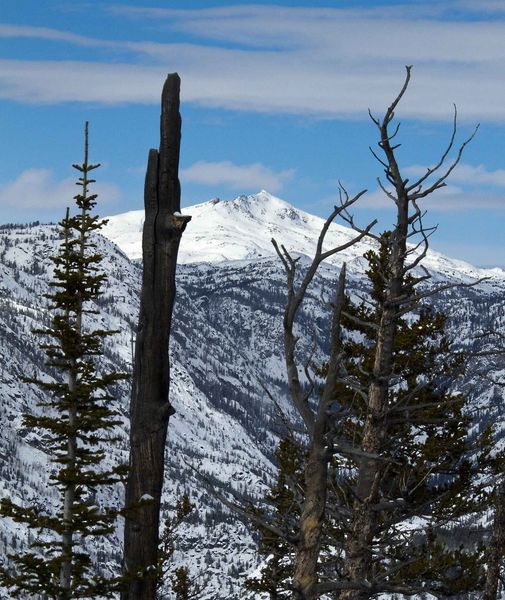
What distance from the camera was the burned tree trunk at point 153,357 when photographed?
8664mm

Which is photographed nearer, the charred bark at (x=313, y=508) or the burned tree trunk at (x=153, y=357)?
the charred bark at (x=313, y=508)

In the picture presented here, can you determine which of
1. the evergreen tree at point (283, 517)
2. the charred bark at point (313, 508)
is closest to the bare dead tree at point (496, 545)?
the evergreen tree at point (283, 517)

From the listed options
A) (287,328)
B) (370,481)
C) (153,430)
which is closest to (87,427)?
(370,481)

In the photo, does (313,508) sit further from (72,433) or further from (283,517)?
(72,433)

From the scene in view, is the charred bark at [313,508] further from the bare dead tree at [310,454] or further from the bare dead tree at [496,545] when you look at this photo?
the bare dead tree at [496,545]

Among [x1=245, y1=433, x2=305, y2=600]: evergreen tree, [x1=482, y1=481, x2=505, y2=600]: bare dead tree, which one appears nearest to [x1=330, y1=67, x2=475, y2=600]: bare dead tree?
[x1=245, y1=433, x2=305, y2=600]: evergreen tree

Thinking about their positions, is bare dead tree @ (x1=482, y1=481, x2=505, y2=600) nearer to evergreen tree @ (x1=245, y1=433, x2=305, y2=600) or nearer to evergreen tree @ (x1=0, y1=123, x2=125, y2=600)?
evergreen tree @ (x1=245, y1=433, x2=305, y2=600)

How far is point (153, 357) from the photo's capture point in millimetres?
8781

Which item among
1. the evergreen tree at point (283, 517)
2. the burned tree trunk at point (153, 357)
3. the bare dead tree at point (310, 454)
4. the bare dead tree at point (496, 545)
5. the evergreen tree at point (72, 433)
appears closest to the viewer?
the bare dead tree at point (310, 454)

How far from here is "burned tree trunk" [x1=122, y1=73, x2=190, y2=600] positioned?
8.66m

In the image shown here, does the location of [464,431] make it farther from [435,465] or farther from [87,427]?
[87,427]

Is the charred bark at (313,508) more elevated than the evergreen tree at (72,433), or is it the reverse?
the evergreen tree at (72,433)

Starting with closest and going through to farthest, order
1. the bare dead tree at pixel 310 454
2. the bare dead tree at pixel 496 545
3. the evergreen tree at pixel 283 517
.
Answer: the bare dead tree at pixel 310 454 → the evergreen tree at pixel 283 517 → the bare dead tree at pixel 496 545

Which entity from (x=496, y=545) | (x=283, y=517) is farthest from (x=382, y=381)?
(x=496, y=545)
